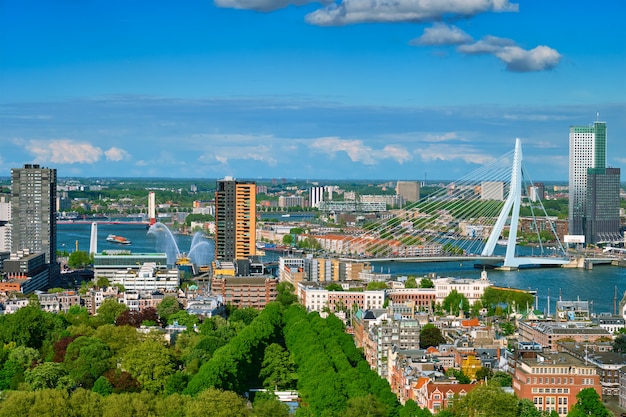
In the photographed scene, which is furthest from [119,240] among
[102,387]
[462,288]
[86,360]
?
[102,387]

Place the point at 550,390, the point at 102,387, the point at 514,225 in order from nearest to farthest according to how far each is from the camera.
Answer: the point at 550,390 → the point at 102,387 → the point at 514,225

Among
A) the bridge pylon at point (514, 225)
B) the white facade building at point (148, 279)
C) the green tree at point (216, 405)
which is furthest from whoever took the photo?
the bridge pylon at point (514, 225)

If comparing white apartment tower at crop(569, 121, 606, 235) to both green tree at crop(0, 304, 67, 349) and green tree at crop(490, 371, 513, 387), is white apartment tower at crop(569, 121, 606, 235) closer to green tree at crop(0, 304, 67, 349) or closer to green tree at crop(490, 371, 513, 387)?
green tree at crop(0, 304, 67, 349)

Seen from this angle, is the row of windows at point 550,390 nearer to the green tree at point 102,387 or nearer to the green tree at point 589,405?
the green tree at point 589,405

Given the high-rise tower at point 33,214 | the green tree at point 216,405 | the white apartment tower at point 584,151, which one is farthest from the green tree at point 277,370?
the white apartment tower at point 584,151

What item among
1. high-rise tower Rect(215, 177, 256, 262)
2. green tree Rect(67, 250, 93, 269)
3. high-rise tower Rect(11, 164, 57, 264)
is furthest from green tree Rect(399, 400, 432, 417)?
green tree Rect(67, 250, 93, 269)

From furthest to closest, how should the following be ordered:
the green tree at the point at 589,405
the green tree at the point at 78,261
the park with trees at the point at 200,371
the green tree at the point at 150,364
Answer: the green tree at the point at 78,261 → the green tree at the point at 150,364 → the green tree at the point at 589,405 → the park with trees at the point at 200,371

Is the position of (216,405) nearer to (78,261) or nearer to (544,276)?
(78,261)

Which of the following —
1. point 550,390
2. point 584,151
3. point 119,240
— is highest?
point 584,151
